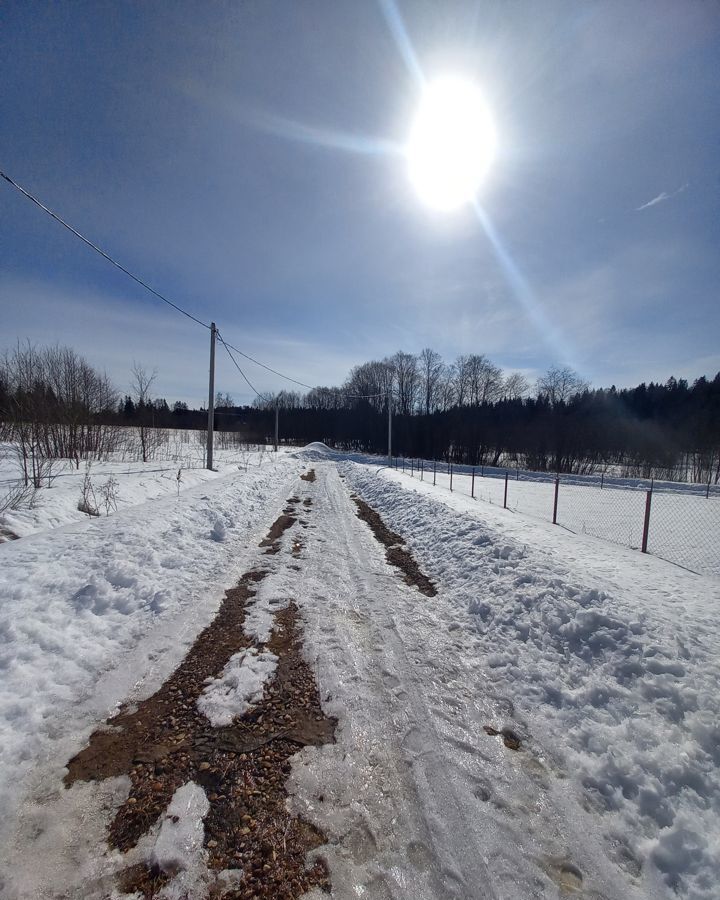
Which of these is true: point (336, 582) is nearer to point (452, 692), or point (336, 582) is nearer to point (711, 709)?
point (452, 692)

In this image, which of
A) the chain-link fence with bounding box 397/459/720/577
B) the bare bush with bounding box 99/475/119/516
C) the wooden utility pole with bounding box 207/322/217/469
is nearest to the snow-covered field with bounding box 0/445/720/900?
the chain-link fence with bounding box 397/459/720/577

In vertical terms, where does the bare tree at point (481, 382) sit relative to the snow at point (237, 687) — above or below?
above

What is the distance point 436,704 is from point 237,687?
1.84m

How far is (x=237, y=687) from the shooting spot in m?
3.25

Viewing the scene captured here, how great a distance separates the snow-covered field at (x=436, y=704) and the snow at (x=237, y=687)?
0.03 metres

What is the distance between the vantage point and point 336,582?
18.6 feet

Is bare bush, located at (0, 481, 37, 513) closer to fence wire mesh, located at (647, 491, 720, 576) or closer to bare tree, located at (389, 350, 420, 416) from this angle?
fence wire mesh, located at (647, 491, 720, 576)

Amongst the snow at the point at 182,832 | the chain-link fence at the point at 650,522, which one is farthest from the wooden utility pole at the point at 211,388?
the snow at the point at 182,832

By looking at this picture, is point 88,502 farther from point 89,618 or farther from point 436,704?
point 436,704

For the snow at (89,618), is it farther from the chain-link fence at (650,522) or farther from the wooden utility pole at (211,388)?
the wooden utility pole at (211,388)

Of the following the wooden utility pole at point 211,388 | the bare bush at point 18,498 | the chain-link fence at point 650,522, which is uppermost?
the wooden utility pole at point 211,388

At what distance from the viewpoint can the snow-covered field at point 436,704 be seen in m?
1.96

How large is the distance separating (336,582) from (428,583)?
1559 millimetres

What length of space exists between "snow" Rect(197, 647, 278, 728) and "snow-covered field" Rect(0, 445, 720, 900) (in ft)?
0.09
